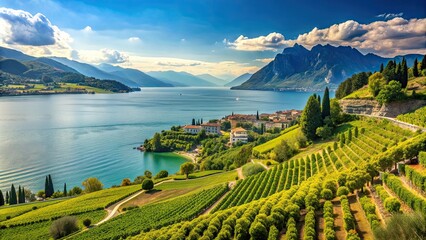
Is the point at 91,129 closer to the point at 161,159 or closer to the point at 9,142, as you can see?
the point at 9,142

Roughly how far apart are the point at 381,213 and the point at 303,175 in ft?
50.0

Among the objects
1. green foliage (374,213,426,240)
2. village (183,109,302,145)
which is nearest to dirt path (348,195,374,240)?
green foliage (374,213,426,240)

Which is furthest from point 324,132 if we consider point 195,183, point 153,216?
point 153,216

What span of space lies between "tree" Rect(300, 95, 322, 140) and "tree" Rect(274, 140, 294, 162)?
13.8ft

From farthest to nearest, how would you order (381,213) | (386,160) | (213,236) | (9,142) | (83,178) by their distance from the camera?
(9,142)
(83,178)
(386,160)
(213,236)
(381,213)

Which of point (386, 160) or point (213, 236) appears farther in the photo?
point (386, 160)

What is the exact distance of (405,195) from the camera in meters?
15.8

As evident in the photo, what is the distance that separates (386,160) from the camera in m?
20.9

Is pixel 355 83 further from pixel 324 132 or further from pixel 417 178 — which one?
pixel 417 178

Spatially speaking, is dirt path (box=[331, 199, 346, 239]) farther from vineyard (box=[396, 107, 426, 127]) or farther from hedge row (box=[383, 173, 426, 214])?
vineyard (box=[396, 107, 426, 127])

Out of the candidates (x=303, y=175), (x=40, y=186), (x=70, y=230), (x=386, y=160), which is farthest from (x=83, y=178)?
(x=386, y=160)

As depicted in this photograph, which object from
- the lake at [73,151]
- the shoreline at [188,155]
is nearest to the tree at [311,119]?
the lake at [73,151]

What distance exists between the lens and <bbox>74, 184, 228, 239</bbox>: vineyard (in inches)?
1049

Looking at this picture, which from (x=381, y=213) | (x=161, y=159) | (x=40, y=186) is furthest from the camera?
(x=161, y=159)
